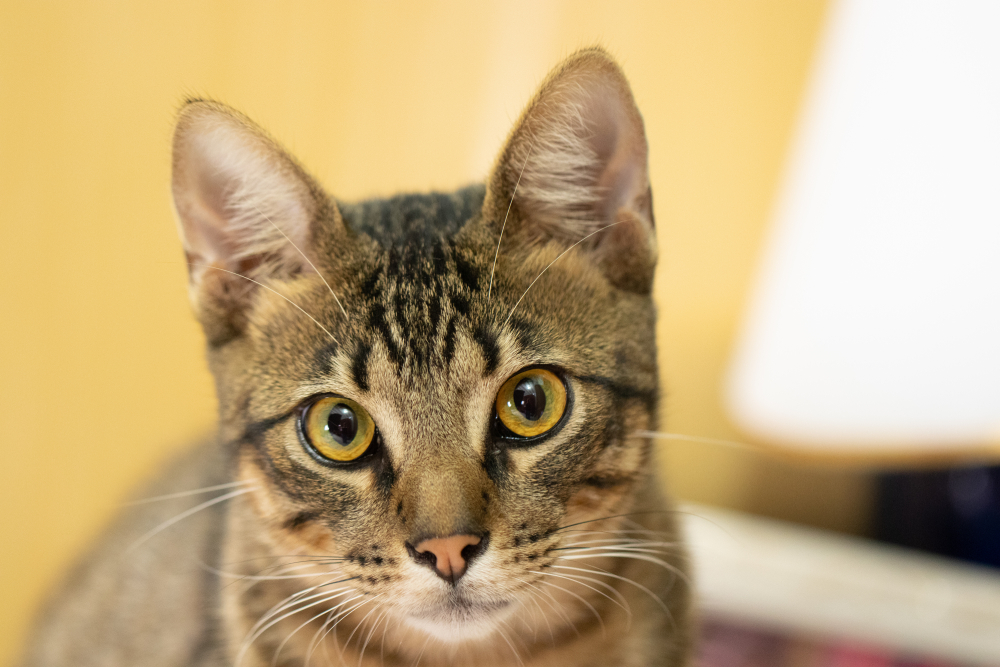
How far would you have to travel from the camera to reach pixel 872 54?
1.04 metres

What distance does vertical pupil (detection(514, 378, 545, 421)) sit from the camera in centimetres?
72

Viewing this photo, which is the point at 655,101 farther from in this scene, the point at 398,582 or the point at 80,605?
the point at 80,605

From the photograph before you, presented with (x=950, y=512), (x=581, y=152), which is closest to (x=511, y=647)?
(x=581, y=152)

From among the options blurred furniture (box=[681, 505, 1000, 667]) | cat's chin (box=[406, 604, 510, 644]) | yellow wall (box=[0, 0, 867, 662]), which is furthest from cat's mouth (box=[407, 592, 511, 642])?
blurred furniture (box=[681, 505, 1000, 667])

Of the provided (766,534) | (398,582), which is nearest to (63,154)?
(398,582)

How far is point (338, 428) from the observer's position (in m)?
0.72

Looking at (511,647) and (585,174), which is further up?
(585,174)

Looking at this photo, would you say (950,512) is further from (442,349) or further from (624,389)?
(442,349)

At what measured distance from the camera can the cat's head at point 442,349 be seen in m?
0.67

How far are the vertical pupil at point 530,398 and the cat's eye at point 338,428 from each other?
0.47 ft

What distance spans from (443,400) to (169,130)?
359mm

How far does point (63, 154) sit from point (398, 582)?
2.75ft

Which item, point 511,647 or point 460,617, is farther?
point 511,647

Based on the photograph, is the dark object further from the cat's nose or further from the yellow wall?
the cat's nose
